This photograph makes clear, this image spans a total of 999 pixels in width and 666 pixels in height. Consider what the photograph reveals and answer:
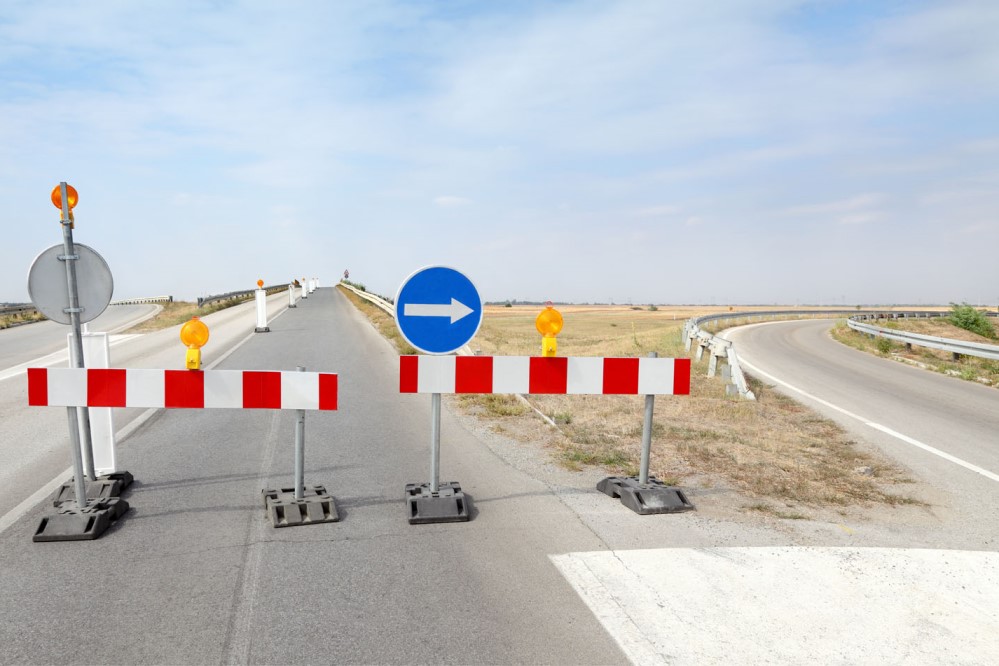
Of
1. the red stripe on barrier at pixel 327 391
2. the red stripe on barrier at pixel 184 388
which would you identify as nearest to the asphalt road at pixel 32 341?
the red stripe on barrier at pixel 184 388

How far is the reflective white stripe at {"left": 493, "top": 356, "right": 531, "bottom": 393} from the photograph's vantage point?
542 cm

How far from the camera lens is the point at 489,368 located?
5398mm

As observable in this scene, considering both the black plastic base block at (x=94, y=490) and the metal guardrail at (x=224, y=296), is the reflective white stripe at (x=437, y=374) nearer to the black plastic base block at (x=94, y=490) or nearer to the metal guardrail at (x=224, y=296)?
the black plastic base block at (x=94, y=490)

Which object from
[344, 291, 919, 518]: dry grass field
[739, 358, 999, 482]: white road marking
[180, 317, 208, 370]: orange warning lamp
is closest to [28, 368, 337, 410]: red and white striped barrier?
[180, 317, 208, 370]: orange warning lamp

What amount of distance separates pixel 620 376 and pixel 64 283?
14.9 ft

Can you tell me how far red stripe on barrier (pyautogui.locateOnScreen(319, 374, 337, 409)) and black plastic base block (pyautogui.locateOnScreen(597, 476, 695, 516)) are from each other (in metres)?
2.40

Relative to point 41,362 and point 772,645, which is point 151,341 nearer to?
point 41,362

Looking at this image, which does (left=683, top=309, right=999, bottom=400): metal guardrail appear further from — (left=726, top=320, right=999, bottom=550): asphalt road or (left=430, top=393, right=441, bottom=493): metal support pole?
(left=430, top=393, right=441, bottom=493): metal support pole

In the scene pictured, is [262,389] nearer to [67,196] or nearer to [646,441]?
[67,196]

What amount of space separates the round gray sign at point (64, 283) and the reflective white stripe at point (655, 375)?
4.28 meters

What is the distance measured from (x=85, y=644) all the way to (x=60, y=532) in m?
1.69

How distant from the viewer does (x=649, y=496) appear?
541 cm

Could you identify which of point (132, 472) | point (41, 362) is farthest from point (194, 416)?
point (41, 362)

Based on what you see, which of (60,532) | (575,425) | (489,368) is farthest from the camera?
(575,425)
